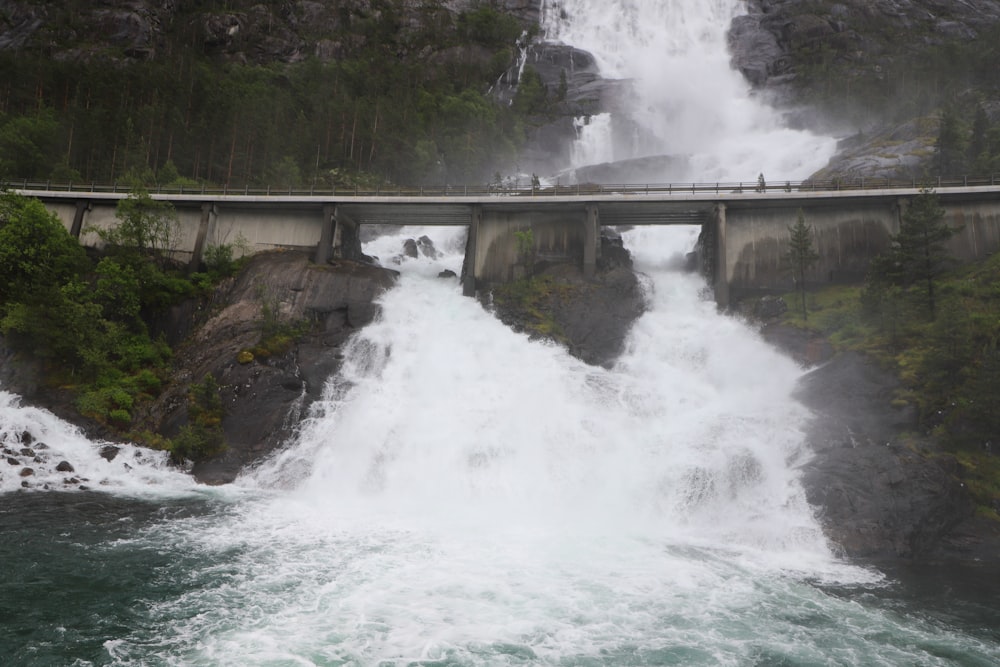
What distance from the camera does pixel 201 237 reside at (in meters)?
42.4

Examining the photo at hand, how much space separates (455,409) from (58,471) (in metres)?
16.7

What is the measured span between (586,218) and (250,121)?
3513cm

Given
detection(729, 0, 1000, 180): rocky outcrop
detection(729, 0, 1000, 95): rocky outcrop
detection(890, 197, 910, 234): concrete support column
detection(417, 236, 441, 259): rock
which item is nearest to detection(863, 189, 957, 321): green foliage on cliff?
detection(890, 197, 910, 234): concrete support column

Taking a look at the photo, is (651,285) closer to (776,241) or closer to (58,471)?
(776,241)

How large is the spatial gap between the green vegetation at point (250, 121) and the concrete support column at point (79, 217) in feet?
16.2

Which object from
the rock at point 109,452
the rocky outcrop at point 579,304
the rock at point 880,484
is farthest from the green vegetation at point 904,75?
the rock at point 109,452

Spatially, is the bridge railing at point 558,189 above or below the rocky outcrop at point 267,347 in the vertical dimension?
above

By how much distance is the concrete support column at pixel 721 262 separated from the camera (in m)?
38.5

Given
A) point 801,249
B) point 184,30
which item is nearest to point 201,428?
point 801,249

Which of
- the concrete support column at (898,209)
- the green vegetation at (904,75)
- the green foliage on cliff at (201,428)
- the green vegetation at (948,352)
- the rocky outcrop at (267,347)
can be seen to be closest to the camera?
the green vegetation at (948,352)

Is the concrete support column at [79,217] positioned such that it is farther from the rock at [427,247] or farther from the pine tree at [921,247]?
the pine tree at [921,247]

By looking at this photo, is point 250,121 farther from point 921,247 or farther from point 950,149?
point 950,149

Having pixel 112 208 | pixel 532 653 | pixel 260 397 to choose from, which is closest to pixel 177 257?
pixel 112 208

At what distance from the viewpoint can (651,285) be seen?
133 ft
